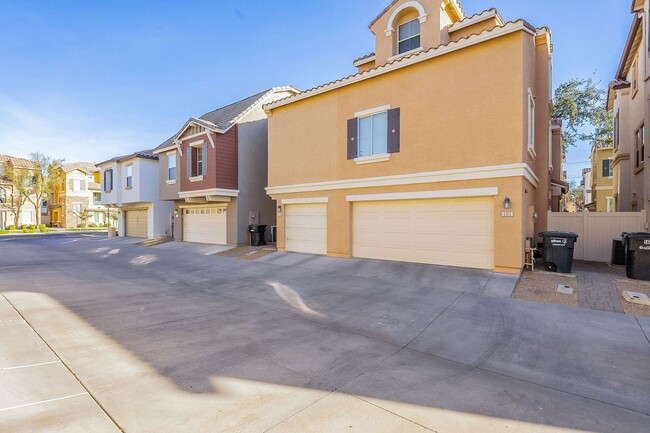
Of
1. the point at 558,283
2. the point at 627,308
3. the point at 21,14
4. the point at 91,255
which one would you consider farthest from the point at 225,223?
the point at 627,308

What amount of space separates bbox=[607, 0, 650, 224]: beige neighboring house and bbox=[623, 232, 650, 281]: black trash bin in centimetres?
486

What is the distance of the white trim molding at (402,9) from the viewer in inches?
466

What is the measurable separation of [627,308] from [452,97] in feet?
21.6

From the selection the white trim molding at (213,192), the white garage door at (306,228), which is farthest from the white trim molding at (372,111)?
the white trim molding at (213,192)

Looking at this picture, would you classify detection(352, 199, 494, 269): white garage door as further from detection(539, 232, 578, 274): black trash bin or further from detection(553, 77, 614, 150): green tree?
detection(553, 77, 614, 150): green tree

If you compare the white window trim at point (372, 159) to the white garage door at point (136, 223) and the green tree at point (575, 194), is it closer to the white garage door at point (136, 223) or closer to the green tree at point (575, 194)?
the white garage door at point (136, 223)

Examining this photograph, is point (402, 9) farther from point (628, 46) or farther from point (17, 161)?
point (17, 161)

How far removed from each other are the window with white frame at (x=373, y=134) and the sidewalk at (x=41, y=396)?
9708 millimetres

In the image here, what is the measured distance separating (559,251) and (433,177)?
12.7 feet

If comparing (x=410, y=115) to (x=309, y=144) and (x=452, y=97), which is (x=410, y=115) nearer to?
(x=452, y=97)

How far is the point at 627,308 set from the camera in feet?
20.0

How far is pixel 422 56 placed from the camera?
9.93 meters

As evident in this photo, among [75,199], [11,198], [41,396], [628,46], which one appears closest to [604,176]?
[628,46]

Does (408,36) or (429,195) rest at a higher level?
(408,36)
